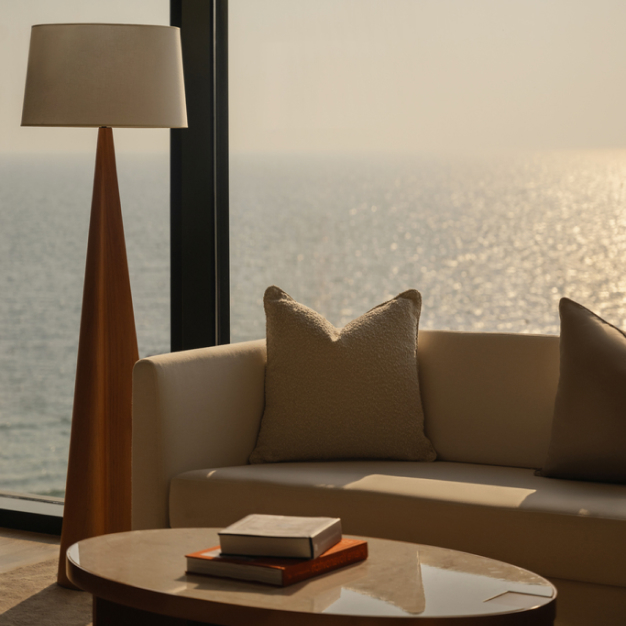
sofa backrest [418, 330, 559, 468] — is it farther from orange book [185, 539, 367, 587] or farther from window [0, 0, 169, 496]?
window [0, 0, 169, 496]

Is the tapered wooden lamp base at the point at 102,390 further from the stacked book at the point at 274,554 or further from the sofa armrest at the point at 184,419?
the stacked book at the point at 274,554

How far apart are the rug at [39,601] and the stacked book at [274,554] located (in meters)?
1.23

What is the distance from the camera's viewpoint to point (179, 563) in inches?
67.2

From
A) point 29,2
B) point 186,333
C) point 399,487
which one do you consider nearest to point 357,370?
point 399,487

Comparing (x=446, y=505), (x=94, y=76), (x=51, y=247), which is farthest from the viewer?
(x=51, y=247)

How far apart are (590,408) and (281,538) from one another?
3.87ft

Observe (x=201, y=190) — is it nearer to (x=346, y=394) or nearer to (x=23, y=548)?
(x=346, y=394)

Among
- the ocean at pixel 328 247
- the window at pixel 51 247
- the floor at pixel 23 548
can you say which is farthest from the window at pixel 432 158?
the floor at pixel 23 548

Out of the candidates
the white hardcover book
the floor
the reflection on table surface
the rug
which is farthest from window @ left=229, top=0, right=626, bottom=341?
the white hardcover book

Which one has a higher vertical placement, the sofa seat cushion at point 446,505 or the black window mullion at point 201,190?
the black window mullion at point 201,190

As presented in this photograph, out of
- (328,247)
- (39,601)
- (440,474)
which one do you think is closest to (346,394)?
(440,474)

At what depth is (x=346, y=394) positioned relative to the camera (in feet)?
9.07

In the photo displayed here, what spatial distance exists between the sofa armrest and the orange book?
3.15 ft

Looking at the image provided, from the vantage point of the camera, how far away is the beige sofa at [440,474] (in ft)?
7.06
